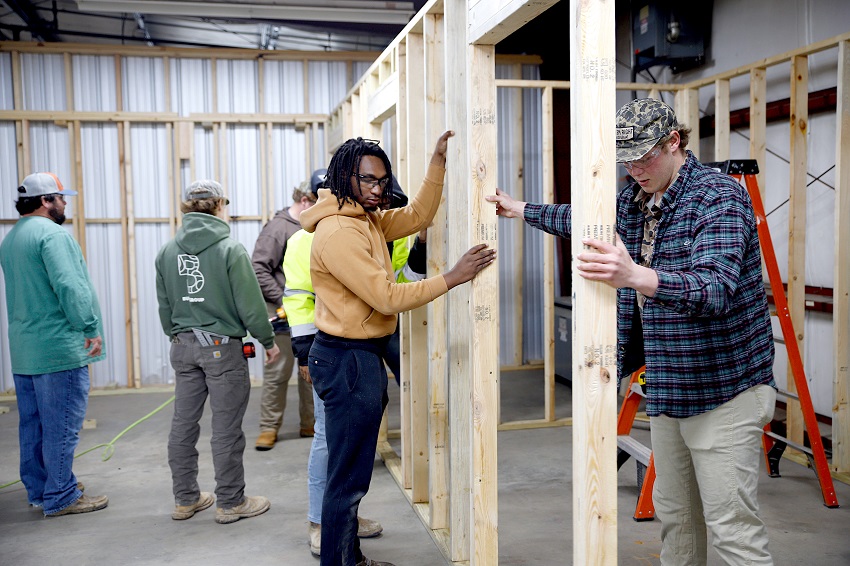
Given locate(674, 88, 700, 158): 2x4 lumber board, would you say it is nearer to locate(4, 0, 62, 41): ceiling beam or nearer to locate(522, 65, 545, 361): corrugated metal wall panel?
locate(522, 65, 545, 361): corrugated metal wall panel

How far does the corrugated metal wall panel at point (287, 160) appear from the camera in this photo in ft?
25.0

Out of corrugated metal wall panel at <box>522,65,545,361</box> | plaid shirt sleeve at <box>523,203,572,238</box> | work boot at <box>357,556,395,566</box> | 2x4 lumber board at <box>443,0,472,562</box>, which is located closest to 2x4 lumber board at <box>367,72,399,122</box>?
2x4 lumber board at <box>443,0,472,562</box>

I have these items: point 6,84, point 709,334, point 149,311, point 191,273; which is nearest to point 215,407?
point 191,273

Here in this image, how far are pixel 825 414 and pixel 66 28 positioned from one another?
26.3ft

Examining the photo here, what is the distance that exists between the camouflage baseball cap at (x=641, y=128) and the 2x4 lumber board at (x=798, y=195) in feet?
9.61

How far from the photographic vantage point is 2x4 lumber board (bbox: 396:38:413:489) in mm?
3920

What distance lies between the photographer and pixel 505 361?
8164mm

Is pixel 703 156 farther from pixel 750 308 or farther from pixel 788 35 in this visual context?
pixel 750 308

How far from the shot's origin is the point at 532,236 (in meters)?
8.10

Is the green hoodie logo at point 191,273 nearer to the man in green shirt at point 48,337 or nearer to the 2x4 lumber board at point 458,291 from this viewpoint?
the man in green shirt at point 48,337

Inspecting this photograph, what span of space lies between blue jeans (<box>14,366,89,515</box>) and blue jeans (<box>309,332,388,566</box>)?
1844mm

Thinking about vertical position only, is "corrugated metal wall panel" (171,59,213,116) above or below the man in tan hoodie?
above

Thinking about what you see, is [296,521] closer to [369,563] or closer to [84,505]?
[369,563]

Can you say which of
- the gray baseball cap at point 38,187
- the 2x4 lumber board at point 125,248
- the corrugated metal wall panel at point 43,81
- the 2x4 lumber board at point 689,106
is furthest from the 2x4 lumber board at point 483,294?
the corrugated metal wall panel at point 43,81
